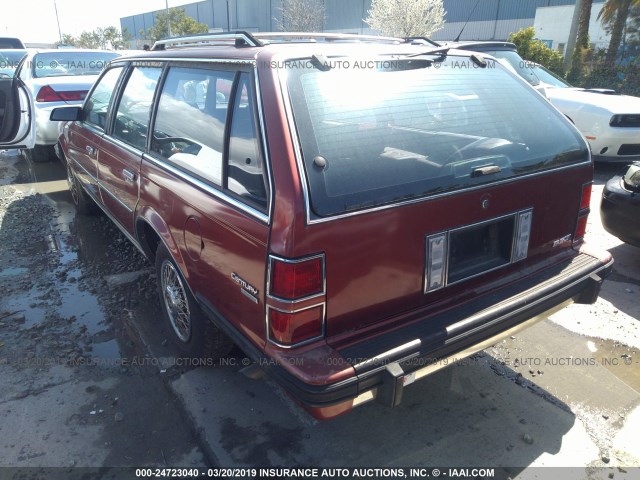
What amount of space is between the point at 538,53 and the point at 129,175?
1817 centimetres

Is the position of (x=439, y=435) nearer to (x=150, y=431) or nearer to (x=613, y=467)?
(x=613, y=467)

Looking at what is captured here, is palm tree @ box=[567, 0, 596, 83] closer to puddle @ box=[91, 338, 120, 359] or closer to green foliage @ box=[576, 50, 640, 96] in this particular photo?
green foliage @ box=[576, 50, 640, 96]

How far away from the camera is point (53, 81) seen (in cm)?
753

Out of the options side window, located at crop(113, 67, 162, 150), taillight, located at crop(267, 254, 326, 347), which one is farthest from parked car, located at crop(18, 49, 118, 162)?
taillight, located at crop(267, 254, 326, 347)

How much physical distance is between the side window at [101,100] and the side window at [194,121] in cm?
119

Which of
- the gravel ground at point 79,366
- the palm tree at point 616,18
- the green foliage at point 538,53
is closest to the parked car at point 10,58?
the gravel ground at point 79,366

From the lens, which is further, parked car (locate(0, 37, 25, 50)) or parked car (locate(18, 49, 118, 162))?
parked car (locate(0, 37, 25, 50))

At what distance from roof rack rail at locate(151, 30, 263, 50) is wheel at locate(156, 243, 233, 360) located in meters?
1.29

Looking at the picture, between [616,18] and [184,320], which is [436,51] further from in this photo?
[616,18]

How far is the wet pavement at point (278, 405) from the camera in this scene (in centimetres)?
238

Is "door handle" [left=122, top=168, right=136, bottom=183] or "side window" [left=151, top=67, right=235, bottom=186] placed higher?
"side window" [left=151, top=67, right=235, bottom=186]

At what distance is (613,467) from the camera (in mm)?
2299

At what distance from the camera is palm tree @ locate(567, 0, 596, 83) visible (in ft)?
52.9

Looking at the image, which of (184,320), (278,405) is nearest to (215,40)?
(184,320)
